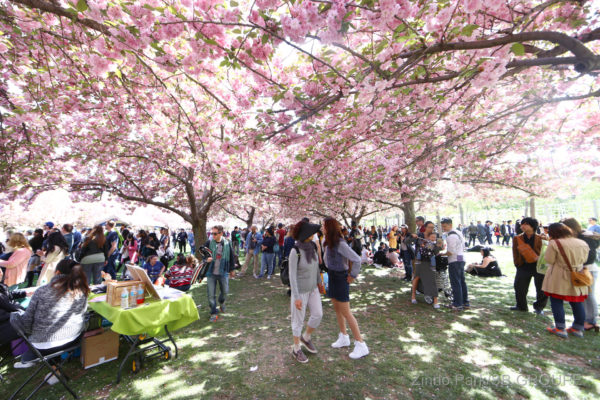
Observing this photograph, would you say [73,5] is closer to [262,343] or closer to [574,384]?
[262,343]

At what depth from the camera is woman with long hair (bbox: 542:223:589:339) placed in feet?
12.7

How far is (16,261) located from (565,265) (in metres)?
11.6

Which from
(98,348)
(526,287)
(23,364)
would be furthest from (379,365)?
(23,364)

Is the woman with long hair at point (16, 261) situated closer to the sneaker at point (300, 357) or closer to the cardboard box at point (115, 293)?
the cardboard box at point (115, 293)

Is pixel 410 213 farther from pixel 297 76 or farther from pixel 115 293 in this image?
pixel 115 293

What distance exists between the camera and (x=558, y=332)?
4188 mm

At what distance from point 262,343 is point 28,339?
3060mm

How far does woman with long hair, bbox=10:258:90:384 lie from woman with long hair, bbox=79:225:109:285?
347 cm

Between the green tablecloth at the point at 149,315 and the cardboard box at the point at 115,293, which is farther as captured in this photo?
the cardboard box at the point at 115,293

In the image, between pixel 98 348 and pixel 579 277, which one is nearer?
pixel 98 348

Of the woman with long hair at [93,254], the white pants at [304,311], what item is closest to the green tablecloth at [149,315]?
the white pants at [304,311]

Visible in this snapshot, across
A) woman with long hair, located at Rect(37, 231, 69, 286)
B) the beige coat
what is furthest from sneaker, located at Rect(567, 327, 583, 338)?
woman with long hair, located at Rect(37, 231, 69, 286)

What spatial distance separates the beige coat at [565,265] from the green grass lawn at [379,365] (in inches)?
33.4

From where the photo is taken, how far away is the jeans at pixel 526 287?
17.1 feet
